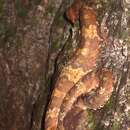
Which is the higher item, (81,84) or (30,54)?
(81,84)

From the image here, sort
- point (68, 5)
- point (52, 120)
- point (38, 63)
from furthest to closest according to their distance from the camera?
point (38, 63), point (68, 5), point (52, 120)

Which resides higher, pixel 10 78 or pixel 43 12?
pixel 43 12

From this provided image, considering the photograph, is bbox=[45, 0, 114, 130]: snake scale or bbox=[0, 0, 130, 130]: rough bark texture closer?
bbox=[45, 0, 114, 130]: snake scale

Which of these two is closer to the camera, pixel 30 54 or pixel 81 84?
pixel 81 84

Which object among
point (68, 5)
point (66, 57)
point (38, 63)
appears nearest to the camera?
point (66, 57)

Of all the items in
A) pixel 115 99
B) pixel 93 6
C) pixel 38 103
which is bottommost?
pixel 38 103

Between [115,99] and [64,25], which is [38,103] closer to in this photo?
[64,25]

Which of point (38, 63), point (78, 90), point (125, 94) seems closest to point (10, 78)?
point (38, 63)

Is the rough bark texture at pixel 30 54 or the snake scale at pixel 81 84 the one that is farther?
the rough bark texture at pixel 30 54
